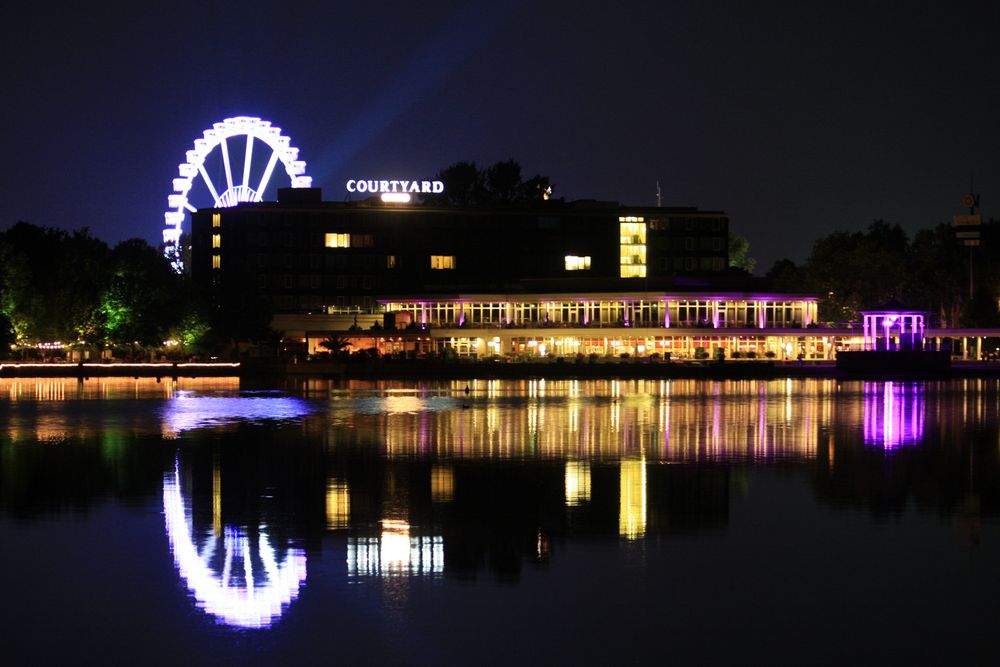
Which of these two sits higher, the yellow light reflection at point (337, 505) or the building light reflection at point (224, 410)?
the yellow light reflection at point (337, 505)

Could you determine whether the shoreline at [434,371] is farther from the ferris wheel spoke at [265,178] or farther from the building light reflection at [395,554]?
the building light reflection at [395,554]

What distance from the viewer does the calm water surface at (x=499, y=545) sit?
17703 mm

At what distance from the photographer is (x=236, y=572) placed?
21.3 meters

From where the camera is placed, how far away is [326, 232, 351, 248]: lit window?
173 metres

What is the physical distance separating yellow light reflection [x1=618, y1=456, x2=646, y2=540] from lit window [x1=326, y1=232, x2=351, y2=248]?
13930 centimetres

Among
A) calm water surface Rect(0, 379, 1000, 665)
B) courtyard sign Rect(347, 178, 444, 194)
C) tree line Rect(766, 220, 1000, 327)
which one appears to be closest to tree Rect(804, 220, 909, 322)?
tree line Rect(766, 220, 1000, 327)

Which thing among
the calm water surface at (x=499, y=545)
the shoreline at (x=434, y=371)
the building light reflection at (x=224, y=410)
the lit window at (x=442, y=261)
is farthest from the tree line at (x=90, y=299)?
the calm water surface at (x=499, y=545)

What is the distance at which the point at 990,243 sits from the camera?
559 feet

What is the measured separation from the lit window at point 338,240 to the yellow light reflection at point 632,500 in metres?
139

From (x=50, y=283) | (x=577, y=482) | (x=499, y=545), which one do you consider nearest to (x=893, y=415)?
(x=577, y=482)

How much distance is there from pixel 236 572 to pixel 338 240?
506 feet

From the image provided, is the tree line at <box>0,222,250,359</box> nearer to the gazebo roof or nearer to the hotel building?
the hotel building

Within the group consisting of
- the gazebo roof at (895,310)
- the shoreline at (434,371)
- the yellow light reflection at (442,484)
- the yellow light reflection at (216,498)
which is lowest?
the shoreline at (434,371)

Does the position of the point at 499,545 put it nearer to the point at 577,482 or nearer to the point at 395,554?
the point at 395,554
